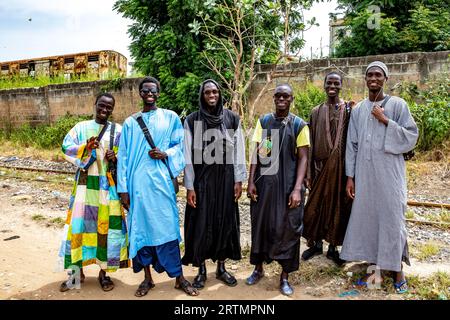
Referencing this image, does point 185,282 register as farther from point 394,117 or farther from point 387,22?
point 387,22

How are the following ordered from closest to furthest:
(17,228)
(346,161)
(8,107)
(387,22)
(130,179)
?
(130,179) < (346,161) < (17,228) < (387,22) < (8,107)

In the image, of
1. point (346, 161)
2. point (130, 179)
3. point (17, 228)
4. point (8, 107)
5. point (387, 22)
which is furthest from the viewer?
point (8, 107)

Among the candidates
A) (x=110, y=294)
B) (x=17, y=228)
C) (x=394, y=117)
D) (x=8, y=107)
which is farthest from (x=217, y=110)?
(x=8, y=107)

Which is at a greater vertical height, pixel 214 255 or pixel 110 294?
pixel 214 255

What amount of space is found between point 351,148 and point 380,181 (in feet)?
1.42

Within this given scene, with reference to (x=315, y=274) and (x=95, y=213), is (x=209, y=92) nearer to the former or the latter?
(x=95, y=213)

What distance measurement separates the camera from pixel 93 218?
144 inches

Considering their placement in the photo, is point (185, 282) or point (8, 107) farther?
point (8, 107)

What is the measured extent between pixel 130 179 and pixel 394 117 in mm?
2528

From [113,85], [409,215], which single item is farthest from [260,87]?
[409,215]

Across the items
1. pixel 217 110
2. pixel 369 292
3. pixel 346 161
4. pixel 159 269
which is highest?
pixel 217 110

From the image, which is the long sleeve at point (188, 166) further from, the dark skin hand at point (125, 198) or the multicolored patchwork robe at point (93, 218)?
the multicolored patchwork robe at point (93, 218)

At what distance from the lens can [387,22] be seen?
32.4ft

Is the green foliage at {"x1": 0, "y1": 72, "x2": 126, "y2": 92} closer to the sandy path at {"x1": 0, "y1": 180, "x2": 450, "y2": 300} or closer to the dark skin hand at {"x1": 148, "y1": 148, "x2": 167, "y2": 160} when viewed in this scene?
the sandy path at {"x1": 0, "y1": 180, "x2": 450, "y2": 300}
